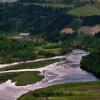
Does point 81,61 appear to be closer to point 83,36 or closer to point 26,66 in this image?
→ point 26,66

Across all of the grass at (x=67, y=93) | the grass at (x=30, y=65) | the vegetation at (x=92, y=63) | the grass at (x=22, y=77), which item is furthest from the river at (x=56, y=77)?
the grass at (x=67, y=93)

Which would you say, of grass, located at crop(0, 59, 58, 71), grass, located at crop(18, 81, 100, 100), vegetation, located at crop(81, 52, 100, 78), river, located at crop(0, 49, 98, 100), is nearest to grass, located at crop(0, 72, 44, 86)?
river, located at crop(0, 49, 98, 100)

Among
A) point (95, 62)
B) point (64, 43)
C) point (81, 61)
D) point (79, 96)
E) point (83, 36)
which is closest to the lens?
→ point (79, 96)

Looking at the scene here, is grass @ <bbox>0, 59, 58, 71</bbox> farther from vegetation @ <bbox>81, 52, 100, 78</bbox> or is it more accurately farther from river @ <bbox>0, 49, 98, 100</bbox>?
vegetation @ <bbox>81, 52, 100, 78</bbox>

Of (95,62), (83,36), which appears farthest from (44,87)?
(83,36)

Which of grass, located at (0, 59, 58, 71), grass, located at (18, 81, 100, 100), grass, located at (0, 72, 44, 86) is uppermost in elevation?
grass, located at (18, 81, 100, 100)

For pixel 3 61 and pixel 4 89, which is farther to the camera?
pixel 3 61

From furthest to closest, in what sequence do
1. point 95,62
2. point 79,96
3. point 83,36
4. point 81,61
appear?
point 83,36, point 81,61, point 95,62, point 79,96
